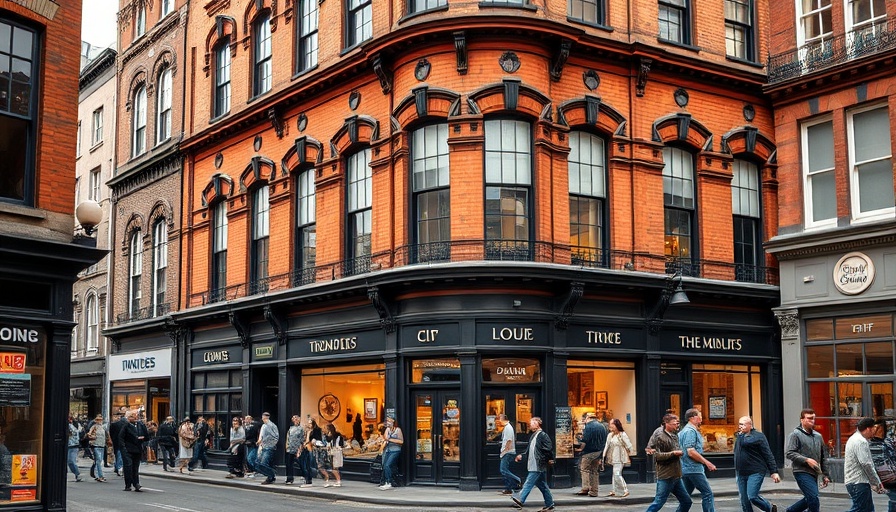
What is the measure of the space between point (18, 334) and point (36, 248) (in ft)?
3.88

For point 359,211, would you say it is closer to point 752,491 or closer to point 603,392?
point 603,392

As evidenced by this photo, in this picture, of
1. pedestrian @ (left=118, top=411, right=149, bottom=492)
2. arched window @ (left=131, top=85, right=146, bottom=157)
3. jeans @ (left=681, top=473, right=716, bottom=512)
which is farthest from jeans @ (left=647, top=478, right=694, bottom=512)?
arched window @ (left=131, top=85, right=146, bottom=157)

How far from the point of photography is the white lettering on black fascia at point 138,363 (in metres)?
33.4

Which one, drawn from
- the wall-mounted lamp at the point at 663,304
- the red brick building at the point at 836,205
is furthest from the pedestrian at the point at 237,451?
the red brick building at the point at 836,205

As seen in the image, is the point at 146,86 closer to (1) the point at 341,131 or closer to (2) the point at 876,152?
(1) the point at 341,131

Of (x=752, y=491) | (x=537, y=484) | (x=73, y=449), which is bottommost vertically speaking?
(x=537, y=484)

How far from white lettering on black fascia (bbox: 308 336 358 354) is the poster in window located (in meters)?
8.92

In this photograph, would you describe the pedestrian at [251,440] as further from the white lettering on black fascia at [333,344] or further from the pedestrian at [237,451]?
the white lettering on black fascia at [333,344]

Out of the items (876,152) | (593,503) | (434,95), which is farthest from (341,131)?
(876,152)

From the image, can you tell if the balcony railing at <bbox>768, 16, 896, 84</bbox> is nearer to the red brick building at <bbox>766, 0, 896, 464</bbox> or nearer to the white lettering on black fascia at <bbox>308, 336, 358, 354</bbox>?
the red brick building at <bbox>766, 0, 896, 464</bbox>

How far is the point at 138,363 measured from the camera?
34.3m

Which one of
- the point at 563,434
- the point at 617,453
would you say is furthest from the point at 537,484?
the point at 563,434

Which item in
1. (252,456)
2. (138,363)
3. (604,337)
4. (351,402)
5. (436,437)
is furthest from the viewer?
(138,363)

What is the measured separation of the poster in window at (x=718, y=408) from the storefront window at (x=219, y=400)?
1279 cm
